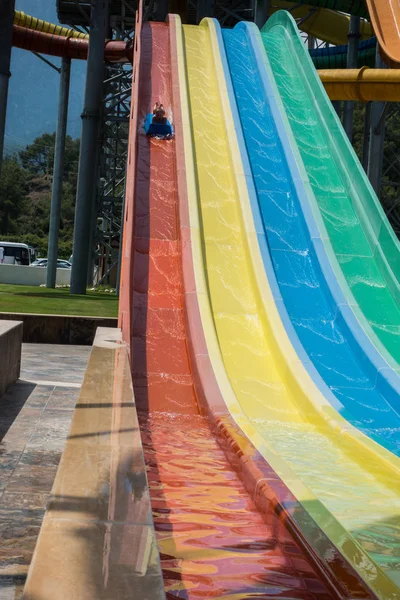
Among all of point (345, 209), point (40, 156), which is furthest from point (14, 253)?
point (40, 156)

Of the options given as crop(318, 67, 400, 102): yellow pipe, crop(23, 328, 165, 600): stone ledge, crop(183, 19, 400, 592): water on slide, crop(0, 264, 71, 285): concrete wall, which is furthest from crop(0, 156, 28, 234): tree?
crop(23, 328, 165, 600): stone ledge

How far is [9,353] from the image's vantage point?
6211 millimetres

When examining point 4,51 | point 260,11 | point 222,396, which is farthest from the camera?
point 260,11

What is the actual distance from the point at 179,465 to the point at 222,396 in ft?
4.55

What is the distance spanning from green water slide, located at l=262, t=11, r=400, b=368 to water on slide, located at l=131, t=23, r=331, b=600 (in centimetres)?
163

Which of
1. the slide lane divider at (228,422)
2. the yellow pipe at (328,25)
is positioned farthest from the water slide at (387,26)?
the yellow pipe at (328,25)

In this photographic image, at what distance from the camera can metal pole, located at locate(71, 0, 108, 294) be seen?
1562 cm

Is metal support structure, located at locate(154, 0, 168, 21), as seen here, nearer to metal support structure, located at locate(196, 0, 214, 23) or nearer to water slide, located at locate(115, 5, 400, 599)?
metal support structure, located at locate(196, 0, 214, 23)

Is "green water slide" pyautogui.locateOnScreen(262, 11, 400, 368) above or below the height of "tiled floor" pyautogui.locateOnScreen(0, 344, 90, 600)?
above

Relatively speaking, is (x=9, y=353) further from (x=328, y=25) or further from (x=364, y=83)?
(x=328, y=25)

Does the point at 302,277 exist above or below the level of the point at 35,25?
below

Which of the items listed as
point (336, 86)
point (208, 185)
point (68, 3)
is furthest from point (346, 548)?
point (68, 3)

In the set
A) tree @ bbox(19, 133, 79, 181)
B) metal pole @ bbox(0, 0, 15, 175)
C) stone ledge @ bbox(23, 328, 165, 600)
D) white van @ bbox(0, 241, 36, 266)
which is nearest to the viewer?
stone ledge @ bbox(23, 328, 165, 600)

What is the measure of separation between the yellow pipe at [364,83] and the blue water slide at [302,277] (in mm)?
2494
